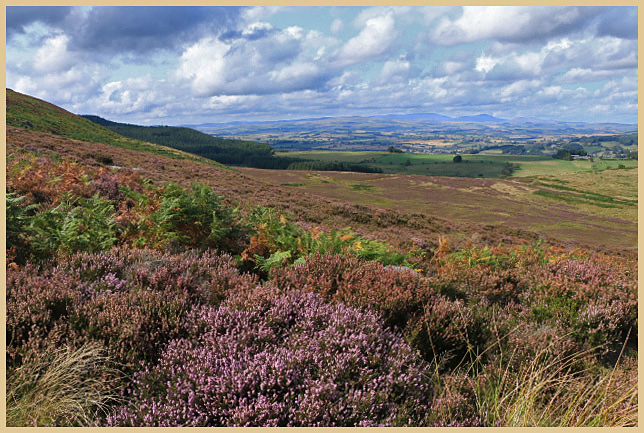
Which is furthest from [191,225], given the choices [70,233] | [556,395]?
[556,395]

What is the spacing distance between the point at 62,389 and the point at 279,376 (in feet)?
5.18

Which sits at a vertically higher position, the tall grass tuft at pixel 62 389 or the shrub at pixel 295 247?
the shrub at pixel 295 247

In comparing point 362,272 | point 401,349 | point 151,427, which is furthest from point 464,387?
point 151,427

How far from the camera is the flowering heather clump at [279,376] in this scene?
8.71 ft

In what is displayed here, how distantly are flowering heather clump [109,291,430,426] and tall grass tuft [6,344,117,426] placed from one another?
221 millimetres

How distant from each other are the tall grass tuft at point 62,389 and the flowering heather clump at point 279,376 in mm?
221

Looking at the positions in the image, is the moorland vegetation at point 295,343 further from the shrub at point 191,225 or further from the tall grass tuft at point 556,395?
the shrub at point 191,225

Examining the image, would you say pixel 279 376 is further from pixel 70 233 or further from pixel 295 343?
pixel 70 233

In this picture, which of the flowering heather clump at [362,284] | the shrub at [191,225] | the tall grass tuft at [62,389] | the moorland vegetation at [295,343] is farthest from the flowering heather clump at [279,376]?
the shrub at [191,225]

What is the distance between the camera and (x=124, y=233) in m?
6.15

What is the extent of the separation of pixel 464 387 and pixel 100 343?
9.83ft

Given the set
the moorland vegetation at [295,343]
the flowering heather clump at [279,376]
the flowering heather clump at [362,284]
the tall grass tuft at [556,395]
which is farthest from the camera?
the flowering heather clump at [362,284]

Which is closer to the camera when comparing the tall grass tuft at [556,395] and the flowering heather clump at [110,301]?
the tall grass tuft at [556,395]

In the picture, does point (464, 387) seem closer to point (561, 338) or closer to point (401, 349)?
→ point (401, 349)
